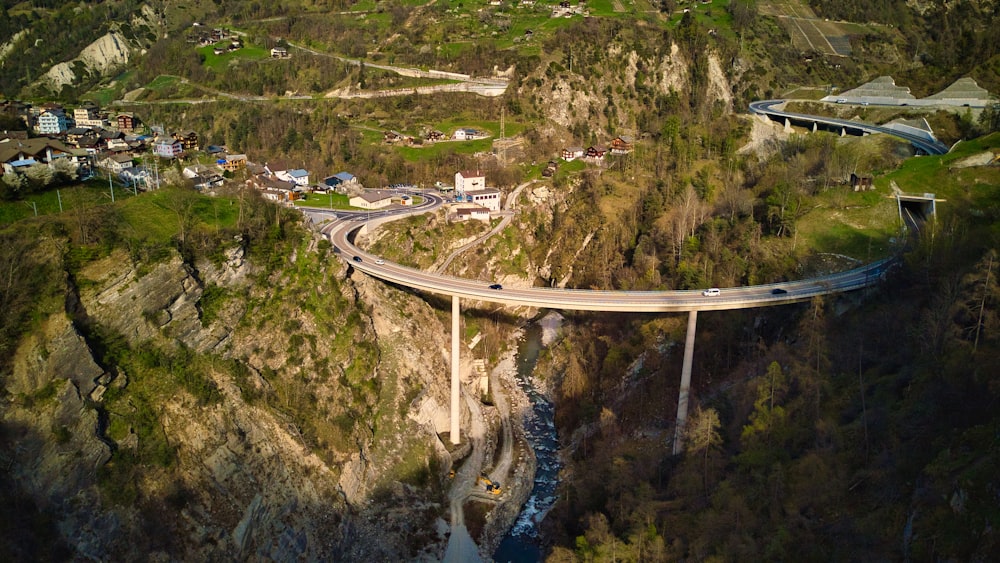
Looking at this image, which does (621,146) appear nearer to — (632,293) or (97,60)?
(632,293)

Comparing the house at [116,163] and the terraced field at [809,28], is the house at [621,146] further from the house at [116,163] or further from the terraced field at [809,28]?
the house at [116,163]

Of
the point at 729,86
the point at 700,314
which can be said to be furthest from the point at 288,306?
the point at 729,86

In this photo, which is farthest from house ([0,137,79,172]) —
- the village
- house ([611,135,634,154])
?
house ([611,135,634,154])

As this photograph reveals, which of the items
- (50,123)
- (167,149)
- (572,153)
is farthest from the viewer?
(572,153)

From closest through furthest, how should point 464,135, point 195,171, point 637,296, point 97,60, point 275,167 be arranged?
point 637,296
point 195,171
point 275,167
point 464,135
point 97,60

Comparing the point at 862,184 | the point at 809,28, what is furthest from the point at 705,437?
the point at 809,28

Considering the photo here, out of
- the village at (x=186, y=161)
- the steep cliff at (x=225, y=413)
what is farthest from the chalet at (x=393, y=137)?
the steep cliff at (x=225, y=413)
